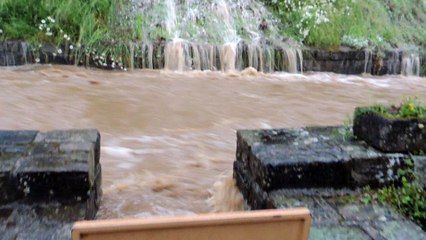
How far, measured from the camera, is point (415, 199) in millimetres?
2748

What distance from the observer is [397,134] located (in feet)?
9.72

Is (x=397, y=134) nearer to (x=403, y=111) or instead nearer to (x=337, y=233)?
(x=403, y=111)

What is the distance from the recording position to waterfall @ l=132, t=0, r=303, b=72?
29.9 feet

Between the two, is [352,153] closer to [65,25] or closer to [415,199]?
[415,199]

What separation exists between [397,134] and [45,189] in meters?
1.88

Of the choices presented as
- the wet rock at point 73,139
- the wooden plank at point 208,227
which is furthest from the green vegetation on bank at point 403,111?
the wet rock at point 73,139

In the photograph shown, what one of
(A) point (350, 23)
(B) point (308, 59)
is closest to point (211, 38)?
(B) point (308, 59)

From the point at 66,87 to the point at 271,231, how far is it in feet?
20.4

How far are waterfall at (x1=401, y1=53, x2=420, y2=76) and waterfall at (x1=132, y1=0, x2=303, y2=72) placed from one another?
86.0 inches

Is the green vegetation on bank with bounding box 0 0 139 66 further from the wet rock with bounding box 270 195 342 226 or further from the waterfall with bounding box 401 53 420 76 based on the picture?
the wet rock with bounding box 270 195 342 226

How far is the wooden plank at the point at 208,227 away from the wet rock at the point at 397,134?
138 centimetres

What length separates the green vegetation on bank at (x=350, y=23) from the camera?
1038 centimetres

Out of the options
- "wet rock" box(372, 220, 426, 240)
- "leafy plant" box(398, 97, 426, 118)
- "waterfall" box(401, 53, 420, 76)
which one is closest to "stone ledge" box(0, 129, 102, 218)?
"wet rock" box(372, 220, 426, 240)

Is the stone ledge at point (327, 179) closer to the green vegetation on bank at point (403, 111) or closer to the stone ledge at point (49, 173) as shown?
the green vegetation on bank at point (403, 111)
